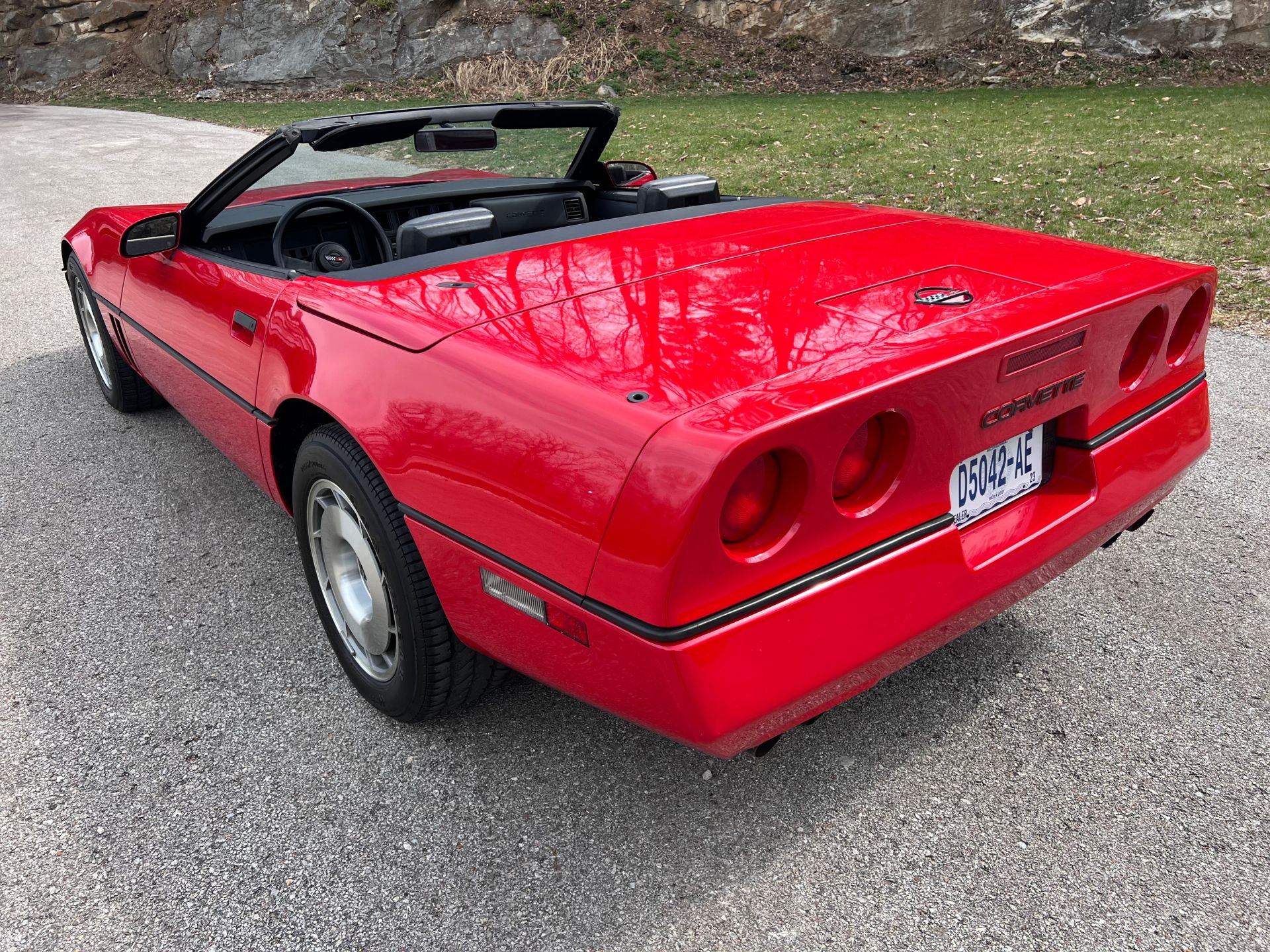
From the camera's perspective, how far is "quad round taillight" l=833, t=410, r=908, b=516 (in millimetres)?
1685

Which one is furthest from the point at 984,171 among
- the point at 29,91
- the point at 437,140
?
the point at 29,91

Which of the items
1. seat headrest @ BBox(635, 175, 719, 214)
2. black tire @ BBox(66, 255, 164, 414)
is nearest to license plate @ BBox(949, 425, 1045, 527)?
seat headrest @ BBox(635, 175, 719, 214)

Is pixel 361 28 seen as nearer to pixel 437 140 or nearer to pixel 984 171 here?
pixel 984 171

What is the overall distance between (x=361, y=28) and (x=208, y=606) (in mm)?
22365

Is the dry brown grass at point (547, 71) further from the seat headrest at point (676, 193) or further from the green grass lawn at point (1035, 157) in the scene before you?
the seat headrest at point (676, 193)

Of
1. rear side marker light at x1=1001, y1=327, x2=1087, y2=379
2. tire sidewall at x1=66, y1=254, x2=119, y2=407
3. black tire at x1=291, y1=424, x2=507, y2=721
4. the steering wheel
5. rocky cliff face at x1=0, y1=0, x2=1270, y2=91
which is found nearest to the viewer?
rear side marker light at x1=1001, y1=327, x2=1087, y2=379

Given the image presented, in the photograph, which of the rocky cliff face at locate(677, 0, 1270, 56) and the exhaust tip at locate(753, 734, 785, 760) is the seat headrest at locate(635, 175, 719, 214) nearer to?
the exhaust tip at locate(753, 734, 785, 760)

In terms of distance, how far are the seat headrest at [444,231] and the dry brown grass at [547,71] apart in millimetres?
15394

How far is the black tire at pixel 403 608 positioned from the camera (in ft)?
6.70

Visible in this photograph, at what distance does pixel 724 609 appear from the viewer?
1537 mm

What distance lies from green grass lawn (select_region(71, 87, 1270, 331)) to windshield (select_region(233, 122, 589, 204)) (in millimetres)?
3730

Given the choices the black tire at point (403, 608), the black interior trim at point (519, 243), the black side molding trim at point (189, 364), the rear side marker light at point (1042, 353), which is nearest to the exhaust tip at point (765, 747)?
the black tire at point (403, 608)

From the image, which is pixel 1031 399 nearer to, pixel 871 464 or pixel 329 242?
pixel 871 464

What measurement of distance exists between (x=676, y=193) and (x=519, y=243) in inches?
28.4
